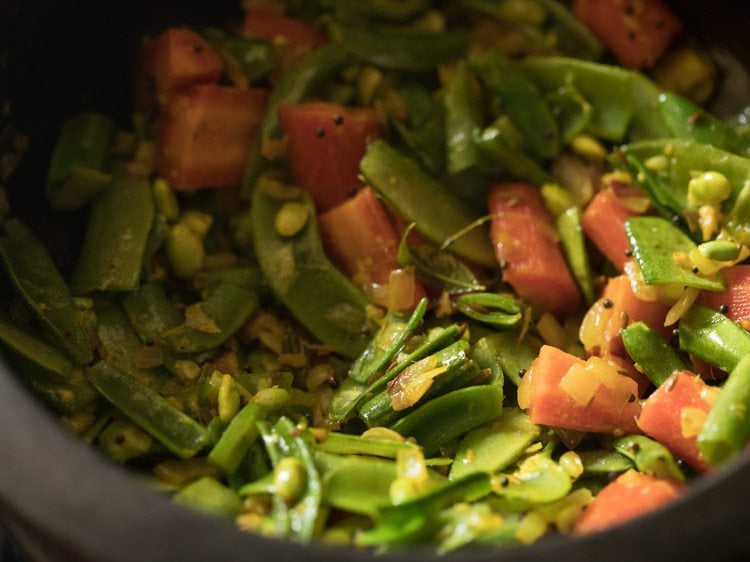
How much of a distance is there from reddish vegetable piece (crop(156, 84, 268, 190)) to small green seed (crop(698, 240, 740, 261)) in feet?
4.73

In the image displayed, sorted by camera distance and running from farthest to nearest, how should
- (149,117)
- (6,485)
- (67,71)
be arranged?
(149,117) < (67,71) < (6,485)

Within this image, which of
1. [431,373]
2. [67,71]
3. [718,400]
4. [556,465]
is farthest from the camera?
[67,71]

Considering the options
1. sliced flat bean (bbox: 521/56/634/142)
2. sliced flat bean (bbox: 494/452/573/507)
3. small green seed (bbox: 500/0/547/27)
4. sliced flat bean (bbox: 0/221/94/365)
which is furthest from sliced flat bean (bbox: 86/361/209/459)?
small green seed (bbox: 500/0/547/27)

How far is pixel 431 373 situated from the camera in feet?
7.57

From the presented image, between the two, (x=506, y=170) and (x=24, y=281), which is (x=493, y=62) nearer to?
(x=506, y=170)

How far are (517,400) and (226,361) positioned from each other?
0.80 metres

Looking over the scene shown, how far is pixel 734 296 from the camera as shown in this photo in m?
2.38

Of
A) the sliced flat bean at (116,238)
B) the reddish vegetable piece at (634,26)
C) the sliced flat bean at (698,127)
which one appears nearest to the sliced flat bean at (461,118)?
the reddish vegetable piece at (634,26)

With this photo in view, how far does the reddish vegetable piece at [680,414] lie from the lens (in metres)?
2.08

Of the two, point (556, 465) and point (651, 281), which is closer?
point (556, 465)

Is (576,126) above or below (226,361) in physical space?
above

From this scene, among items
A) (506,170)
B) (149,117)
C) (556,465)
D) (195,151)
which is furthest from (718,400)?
(149,117)

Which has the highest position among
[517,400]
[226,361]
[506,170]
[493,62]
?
[493,62]

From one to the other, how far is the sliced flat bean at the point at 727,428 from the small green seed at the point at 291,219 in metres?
1.29
